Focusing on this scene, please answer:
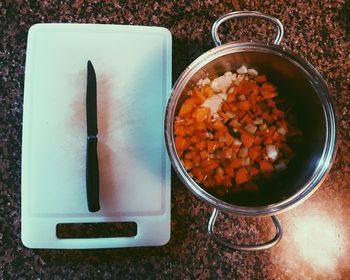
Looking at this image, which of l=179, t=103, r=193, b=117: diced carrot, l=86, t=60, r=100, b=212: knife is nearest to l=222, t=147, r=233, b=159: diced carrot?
l=179, t=103, r=193, b=117: diced carrot

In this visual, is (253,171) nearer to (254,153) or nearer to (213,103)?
(254,153)

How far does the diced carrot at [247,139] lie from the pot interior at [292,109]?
Result: 0.09 m

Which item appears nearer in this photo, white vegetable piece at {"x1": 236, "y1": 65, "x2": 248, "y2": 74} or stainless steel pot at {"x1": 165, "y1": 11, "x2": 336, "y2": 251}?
stainless steel pot at {"x1": 165, "y1": 11, "x2": 336, "y2": 251}

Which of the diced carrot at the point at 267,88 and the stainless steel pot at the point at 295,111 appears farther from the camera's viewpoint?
the diced carrot at the point at 267,88

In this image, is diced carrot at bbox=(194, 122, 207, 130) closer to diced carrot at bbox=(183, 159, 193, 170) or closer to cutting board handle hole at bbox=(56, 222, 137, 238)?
diced carrot at bbox=(183, 159, 193, 170)

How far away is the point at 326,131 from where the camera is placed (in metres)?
0.85

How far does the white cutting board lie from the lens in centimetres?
93

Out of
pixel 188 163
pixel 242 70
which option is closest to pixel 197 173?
pixel 188 163

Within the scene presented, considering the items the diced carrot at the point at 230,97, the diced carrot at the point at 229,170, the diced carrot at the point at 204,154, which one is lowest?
the diced carrot at the point at 229,170

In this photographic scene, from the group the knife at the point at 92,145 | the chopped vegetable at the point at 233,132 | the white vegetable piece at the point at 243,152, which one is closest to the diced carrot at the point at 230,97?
the chopped vegetable at the point at 233,132

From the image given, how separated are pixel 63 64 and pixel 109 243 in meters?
0.39

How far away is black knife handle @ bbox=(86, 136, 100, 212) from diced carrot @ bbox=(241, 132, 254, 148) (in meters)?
0.30

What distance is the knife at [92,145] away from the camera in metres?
0.90

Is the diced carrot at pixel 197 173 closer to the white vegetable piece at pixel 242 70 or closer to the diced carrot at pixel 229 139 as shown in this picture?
the diced carrot at pixel 229 139
